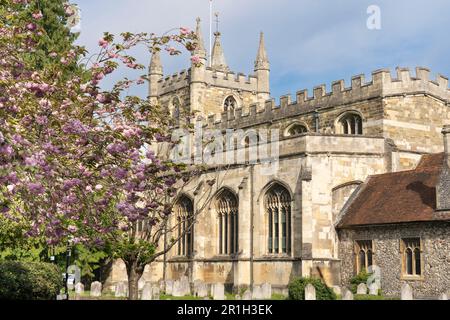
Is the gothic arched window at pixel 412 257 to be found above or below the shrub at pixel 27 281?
above

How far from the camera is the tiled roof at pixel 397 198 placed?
26.0 metres

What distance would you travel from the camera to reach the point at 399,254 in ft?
85.9

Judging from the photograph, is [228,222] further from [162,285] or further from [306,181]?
[306,181]

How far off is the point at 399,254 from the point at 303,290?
426 cm

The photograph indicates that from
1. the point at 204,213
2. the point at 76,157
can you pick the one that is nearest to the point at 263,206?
the point at 204,213

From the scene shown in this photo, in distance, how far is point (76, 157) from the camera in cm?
1188

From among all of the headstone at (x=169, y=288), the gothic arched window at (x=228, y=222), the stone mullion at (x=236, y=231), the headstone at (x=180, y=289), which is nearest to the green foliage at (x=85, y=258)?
the headstone at (x=169, y=288)

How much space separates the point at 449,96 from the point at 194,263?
1580 centimetres

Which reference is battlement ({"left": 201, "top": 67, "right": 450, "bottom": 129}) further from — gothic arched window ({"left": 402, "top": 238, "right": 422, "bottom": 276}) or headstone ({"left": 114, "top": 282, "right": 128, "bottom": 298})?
headstone ({"left": 114, "top": 282, "right": 128, "bottom": 298})

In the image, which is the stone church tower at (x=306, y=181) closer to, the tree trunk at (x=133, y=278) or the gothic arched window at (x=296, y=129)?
the gothic arched window at (x=296, y=129)

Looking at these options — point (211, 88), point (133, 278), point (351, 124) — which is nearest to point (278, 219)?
point (351, 124)

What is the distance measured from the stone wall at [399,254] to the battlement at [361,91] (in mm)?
8704

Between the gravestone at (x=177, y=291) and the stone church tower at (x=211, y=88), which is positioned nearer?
the gravestone at (x=177, y=291)
